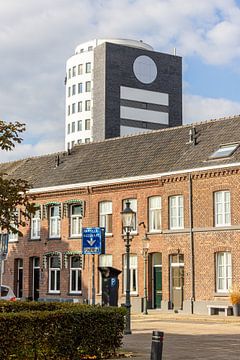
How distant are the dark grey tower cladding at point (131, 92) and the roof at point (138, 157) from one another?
44946 mm

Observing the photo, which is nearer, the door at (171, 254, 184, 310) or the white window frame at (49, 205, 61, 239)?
the door at (171, 254, 184, 310)

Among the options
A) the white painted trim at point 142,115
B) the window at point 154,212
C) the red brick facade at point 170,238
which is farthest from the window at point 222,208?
the white painted trim at point 142,115

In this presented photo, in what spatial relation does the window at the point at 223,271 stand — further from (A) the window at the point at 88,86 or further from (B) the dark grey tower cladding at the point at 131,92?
(A) the window at the point at 88,86

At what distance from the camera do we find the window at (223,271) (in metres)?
36.0

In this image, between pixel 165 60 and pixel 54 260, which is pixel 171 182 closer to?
pixel 54 260

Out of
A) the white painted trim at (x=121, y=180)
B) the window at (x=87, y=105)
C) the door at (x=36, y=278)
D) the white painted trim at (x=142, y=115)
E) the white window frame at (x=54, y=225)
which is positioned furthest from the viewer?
the window at (x=87, y=105)

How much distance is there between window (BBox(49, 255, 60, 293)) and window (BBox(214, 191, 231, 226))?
482 inches

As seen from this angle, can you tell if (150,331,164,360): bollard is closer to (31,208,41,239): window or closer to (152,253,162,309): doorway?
Result: (152,253,162,309): doorway

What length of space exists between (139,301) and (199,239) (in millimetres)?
5141

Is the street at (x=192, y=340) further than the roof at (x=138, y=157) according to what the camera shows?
No

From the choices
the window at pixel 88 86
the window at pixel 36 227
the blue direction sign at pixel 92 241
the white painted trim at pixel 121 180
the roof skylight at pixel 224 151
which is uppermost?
the window at pixel 88 86

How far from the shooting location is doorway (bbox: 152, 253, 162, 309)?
1566 inches

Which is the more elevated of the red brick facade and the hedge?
the red brick facade

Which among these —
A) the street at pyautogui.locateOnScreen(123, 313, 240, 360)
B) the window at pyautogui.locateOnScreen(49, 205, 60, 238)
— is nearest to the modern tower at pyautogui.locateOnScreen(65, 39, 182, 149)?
the window at pyautogui.locateOnScreen(49, 205, 60, 238)
